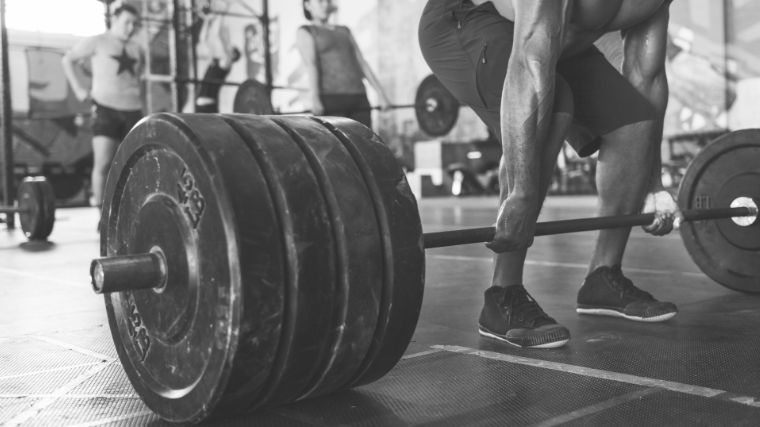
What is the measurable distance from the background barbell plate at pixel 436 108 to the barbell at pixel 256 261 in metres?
5.47

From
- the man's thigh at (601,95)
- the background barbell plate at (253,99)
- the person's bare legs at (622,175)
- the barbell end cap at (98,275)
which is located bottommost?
the barbell end cap at (98,275)

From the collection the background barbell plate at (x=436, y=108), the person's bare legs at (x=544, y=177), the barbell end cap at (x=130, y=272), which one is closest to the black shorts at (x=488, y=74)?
the person's bare legs at (x=544, y=177)

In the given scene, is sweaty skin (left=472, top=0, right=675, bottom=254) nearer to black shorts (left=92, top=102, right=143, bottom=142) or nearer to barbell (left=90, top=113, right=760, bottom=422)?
barbell (left=90, top=113, right=760, bottom=422)

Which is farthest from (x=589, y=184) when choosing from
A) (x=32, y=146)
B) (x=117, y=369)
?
(x=117, y=369)

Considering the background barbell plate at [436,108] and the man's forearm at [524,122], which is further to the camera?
the background barbell plate at [436,108]

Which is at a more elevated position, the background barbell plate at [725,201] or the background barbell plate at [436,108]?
the background barbell plate at [436,108]

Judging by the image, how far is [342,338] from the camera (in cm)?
96

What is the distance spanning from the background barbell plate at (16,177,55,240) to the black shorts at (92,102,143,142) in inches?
21.9

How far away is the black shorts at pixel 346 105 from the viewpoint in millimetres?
4188

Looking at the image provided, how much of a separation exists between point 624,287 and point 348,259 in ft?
3.14

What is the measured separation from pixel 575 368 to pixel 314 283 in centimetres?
54

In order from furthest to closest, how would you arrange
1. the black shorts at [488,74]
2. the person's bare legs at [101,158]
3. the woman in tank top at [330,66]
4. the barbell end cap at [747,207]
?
the person's bare legs at [101,158] → the woman in tank top at [330,66] → the barbell end cap at [747,207] → the black shorts at [488,74]

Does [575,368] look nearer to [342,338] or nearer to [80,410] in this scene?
[342,338]

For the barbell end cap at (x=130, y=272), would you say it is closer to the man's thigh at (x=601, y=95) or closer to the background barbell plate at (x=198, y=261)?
the background barbell plate at (x=198, y=261)
